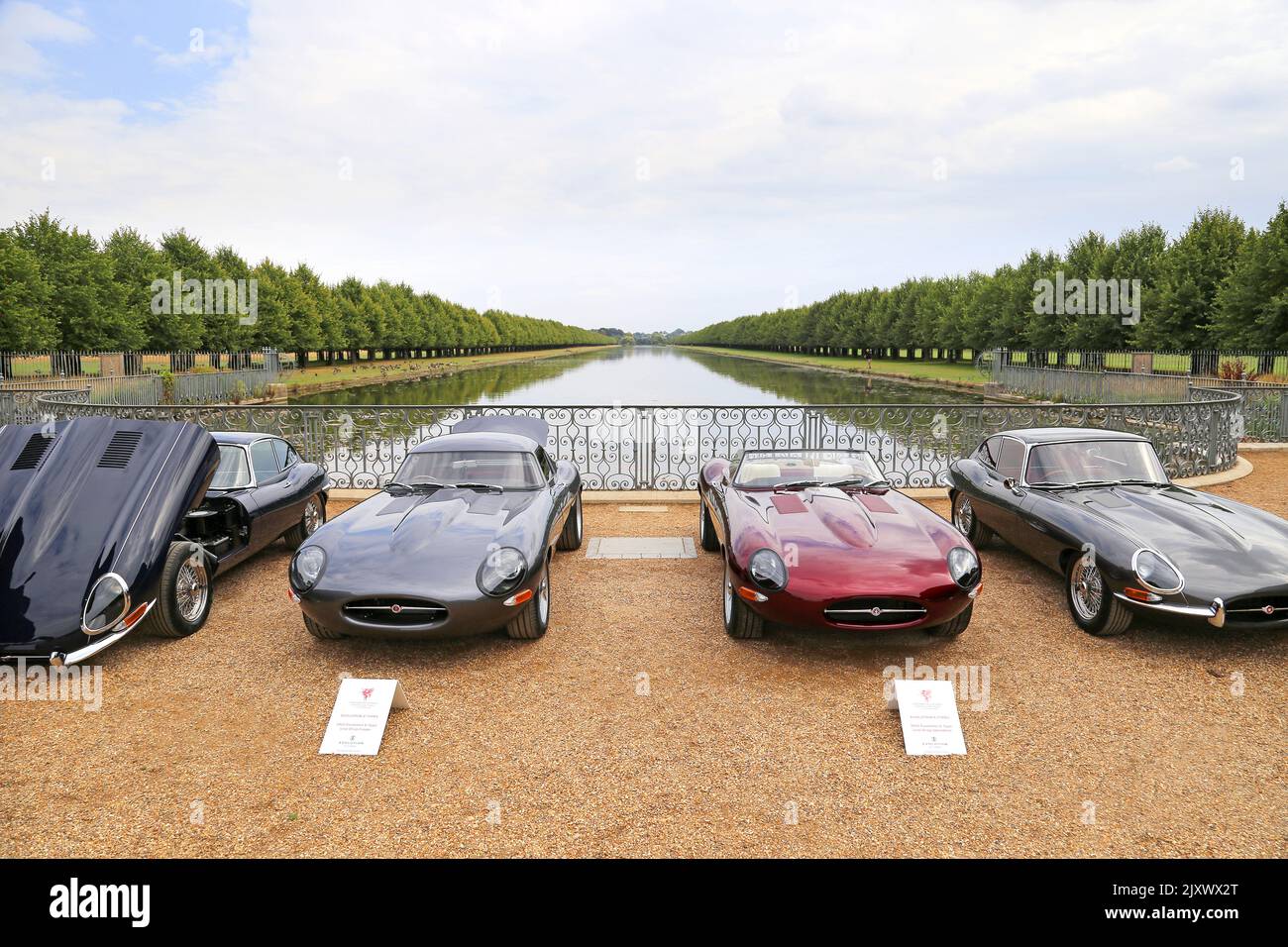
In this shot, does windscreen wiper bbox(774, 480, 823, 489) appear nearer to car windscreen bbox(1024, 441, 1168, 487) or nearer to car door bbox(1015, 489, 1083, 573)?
car door bbox(1015, 489, 1083, 573)

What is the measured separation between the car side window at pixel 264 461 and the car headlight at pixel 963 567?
686 centimetres

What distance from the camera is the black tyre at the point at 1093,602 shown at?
19.2 ft

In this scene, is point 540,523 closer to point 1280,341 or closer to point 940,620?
point 940,620

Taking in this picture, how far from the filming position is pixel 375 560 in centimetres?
545

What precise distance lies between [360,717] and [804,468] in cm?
457

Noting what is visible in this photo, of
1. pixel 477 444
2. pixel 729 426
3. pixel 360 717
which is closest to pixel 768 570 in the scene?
pixel 360 717

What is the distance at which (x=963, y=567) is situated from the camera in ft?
17.8

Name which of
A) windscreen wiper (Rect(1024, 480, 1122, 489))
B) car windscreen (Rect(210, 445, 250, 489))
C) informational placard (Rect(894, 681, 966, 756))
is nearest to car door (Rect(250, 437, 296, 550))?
car windscreen (Rect(210, 445, 250, 489))

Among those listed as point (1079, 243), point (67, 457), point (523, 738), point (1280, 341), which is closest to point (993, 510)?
point (523, 738)

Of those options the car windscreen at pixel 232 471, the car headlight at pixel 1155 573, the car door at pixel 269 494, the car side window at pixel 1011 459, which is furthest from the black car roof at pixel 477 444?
the car headlight at pixel 1155 573

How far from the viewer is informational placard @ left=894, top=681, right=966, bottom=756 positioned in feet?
14.0

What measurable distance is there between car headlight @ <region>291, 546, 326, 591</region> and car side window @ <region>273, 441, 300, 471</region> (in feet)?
10.9

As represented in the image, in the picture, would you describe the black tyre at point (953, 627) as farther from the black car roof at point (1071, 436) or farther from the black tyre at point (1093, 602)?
the black car roof at point (1071, 436)
